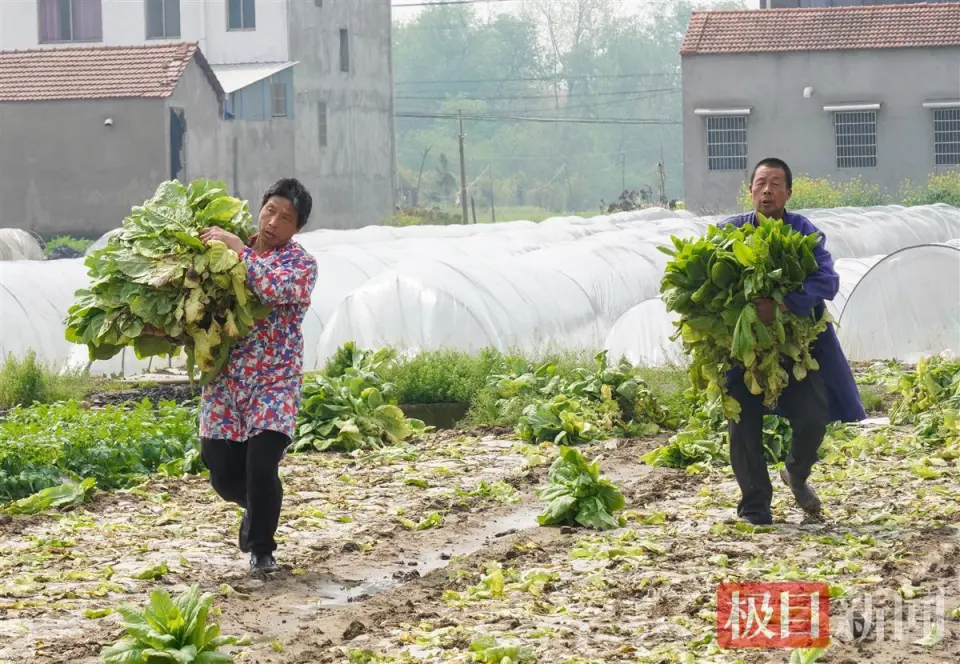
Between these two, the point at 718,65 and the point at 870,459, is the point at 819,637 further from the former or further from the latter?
the point at 718,65

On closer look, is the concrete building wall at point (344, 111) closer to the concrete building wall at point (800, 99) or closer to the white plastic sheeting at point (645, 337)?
the concrete building wall at point (800, 99)

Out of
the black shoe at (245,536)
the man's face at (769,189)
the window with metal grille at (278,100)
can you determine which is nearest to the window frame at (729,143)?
the window with metal grille at (278,100)

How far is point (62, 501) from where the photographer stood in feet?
28.8

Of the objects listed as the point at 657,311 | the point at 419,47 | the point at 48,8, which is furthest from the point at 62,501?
the point at 419,47

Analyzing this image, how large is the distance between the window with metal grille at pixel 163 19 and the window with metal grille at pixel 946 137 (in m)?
21.5

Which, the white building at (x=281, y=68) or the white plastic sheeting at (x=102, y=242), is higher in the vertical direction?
the white building at (x=281, y=68)

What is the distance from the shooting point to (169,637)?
4.93 m

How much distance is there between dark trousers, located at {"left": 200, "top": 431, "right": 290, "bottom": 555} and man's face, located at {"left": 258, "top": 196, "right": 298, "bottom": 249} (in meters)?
0.87

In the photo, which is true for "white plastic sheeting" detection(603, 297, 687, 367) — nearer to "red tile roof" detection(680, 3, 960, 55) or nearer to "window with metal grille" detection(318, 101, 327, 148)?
"red tile roof" detection(680, 3, 960, 55)

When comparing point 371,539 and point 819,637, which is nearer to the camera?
point 819,637

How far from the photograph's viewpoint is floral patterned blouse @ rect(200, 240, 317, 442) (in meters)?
6.70

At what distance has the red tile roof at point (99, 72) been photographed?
1464 inches

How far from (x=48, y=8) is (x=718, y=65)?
65.6 ft

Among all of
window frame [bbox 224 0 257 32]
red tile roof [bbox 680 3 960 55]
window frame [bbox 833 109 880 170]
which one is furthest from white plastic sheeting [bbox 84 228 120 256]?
window frame [bbox 833 109 880 170]
